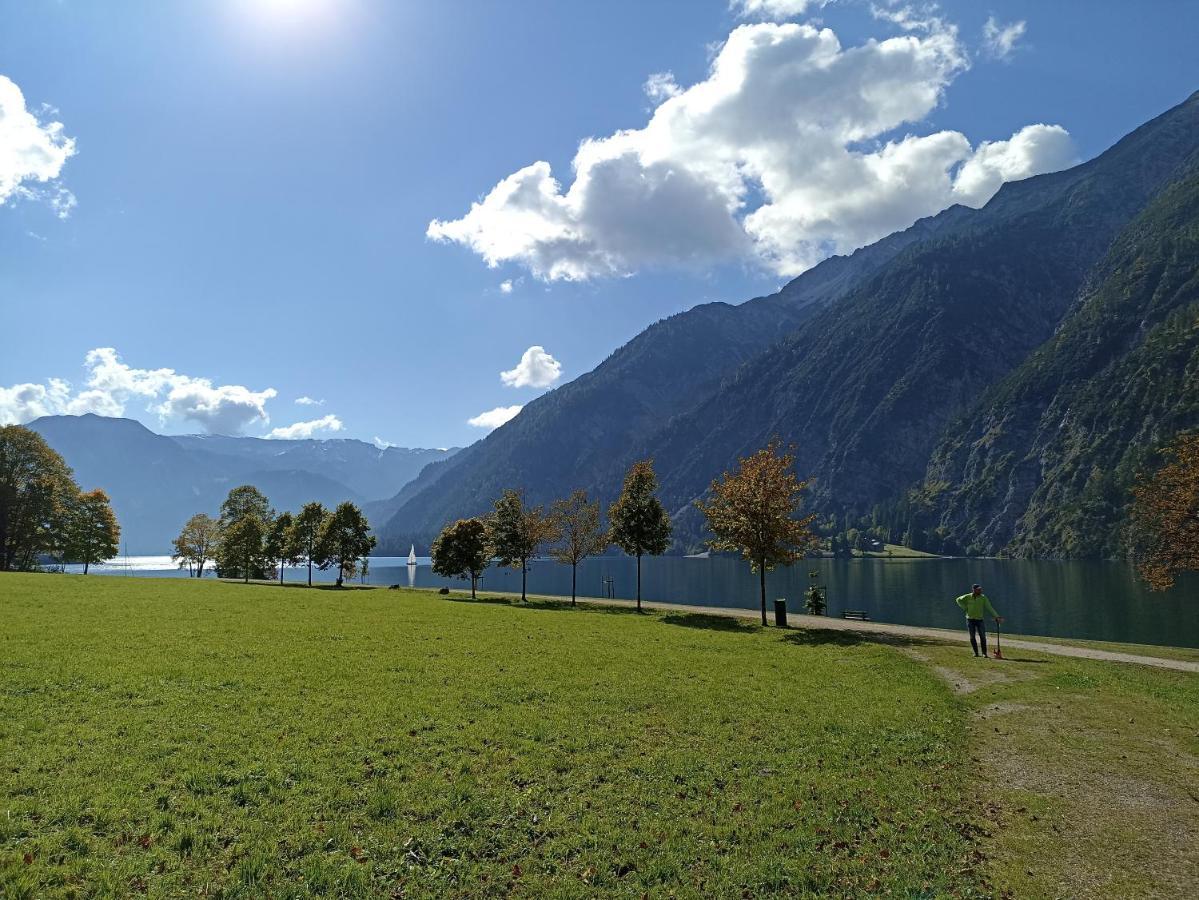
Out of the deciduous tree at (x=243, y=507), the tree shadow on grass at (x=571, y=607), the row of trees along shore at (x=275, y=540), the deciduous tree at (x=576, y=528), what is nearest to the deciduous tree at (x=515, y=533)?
the deciduous tree at (x=576, y=528)

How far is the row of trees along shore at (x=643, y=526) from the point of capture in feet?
135

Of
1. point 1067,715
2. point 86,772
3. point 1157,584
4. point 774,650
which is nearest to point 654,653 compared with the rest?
point 774,650

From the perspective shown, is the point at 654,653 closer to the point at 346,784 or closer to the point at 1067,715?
the point at 1067,715

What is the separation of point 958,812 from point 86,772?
14964mm

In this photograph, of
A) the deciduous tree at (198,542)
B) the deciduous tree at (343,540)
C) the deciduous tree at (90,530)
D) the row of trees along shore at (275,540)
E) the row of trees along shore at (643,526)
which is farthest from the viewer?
the deciduous tree at (198,542)

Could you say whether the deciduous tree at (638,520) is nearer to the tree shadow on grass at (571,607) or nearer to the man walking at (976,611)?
the tree shadow on grass at (571,607)

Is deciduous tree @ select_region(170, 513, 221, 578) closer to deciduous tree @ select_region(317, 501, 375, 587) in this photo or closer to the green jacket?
deciduous tree @ select_region(317, 501, 375, 587)

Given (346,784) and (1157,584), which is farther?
(1157,584)

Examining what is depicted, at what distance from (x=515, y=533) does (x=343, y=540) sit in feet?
92.8

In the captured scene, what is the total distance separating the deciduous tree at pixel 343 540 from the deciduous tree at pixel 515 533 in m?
22.9

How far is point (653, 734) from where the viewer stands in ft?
46.2

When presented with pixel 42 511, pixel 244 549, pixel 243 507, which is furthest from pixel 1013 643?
pixel 243 507

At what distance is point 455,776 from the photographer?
11.0 metres

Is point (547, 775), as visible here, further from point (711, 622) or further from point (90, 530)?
point (90, 530)
